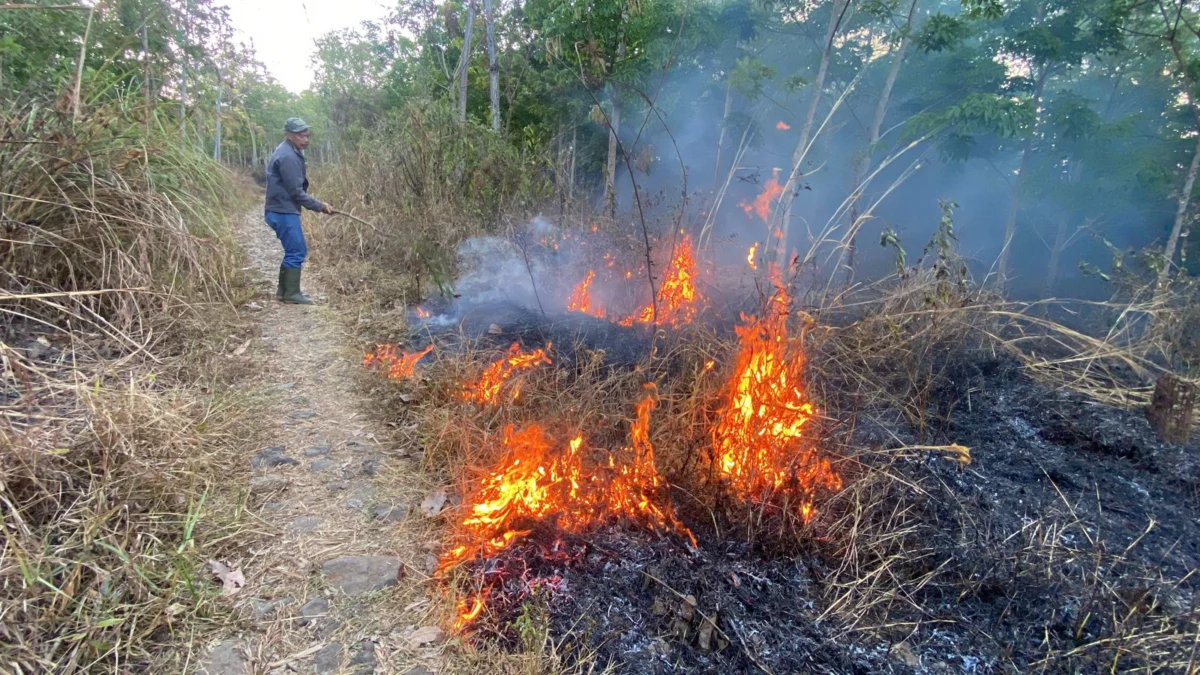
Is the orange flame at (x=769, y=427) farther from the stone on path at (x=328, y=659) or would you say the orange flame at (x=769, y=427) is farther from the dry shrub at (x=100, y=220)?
the dry shrub at (x=100, y=220)

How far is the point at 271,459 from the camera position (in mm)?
2807

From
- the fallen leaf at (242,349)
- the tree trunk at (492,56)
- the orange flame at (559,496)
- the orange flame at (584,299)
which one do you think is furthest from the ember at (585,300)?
the tree trunk at (492,56)

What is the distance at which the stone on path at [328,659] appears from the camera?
174cm

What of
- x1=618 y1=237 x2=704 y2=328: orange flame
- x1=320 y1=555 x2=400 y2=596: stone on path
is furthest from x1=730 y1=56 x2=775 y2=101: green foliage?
x1=320 y1=555 x2=400 y2=596: stone on path

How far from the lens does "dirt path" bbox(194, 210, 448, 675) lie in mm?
1795

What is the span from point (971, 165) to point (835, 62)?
17.0ft

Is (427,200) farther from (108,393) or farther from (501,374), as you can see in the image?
(108,393)

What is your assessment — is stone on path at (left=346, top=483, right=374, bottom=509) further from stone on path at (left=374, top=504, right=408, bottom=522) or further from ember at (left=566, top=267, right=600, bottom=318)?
ember at (left=566, top=267, right=600, bottom=318)

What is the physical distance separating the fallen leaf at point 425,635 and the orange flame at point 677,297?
2.52m

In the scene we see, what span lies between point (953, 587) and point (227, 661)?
2.70 m

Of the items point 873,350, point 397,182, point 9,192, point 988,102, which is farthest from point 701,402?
point 988,102

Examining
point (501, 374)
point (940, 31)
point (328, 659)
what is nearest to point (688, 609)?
point (328, 659)

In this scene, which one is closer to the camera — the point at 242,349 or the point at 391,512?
the point at 391,512

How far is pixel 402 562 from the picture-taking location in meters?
2.23
